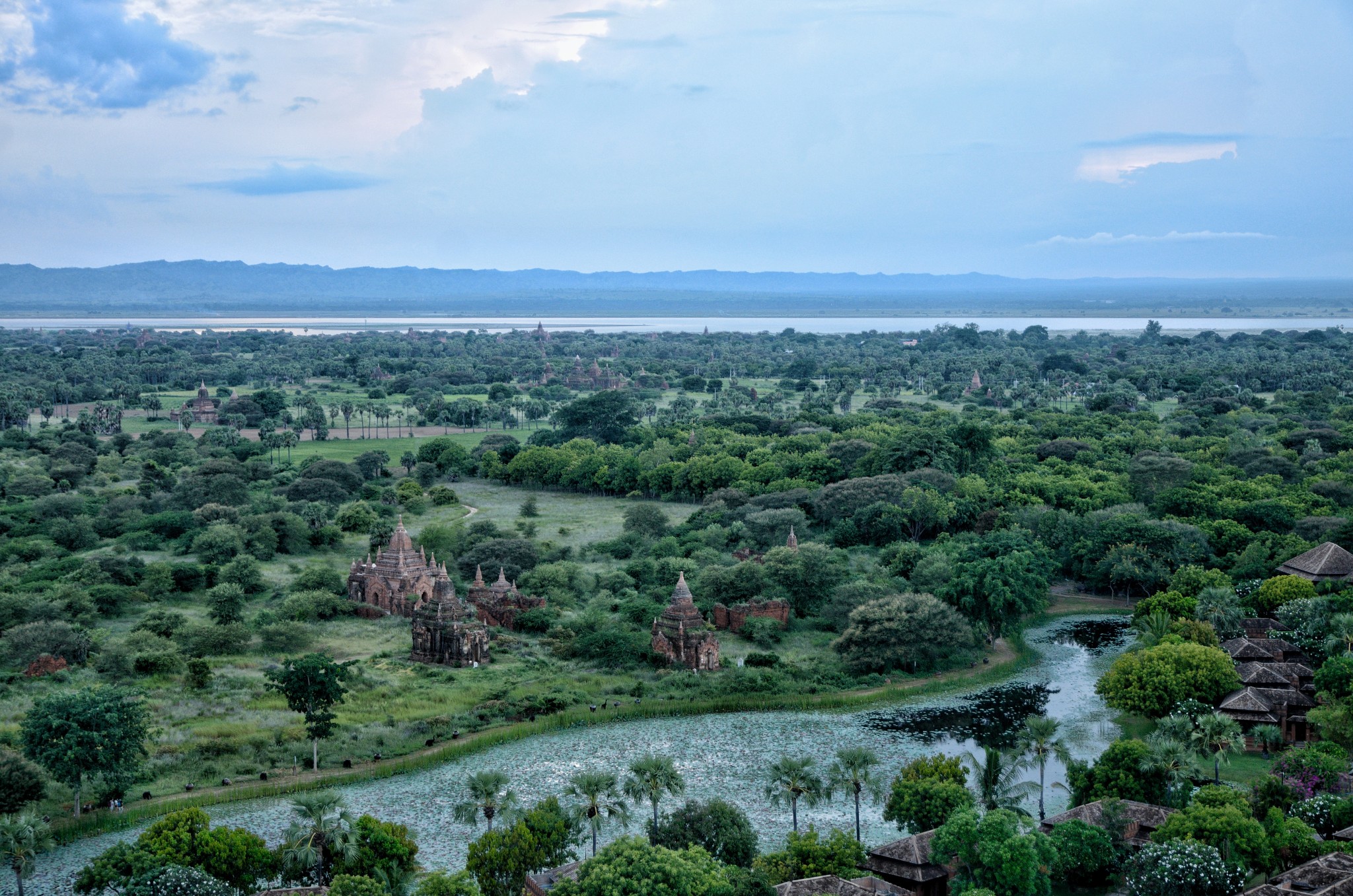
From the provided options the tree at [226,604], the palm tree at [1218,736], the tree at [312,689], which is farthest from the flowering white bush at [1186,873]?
the tree at [226,604]

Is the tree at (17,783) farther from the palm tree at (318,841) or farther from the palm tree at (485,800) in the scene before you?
the palm tree at (485,800)

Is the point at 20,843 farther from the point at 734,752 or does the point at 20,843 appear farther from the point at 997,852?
the point at 997,852

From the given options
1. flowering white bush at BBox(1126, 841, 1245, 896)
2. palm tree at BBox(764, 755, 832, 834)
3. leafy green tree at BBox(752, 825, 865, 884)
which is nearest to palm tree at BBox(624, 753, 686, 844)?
palm tree at BBox(764, 755, 832, 834)

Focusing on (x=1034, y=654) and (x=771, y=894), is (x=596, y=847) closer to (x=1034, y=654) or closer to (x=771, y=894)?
(x=771, y=894)

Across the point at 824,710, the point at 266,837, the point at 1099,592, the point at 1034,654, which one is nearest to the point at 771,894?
the point at 266,837

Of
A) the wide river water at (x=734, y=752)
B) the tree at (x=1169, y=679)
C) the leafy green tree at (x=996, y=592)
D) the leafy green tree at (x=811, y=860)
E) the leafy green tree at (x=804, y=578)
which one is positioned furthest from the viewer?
the leafy green tree at (x=804, y=578)

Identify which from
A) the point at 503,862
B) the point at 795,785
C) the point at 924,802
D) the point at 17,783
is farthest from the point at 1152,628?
the point at 17,783
